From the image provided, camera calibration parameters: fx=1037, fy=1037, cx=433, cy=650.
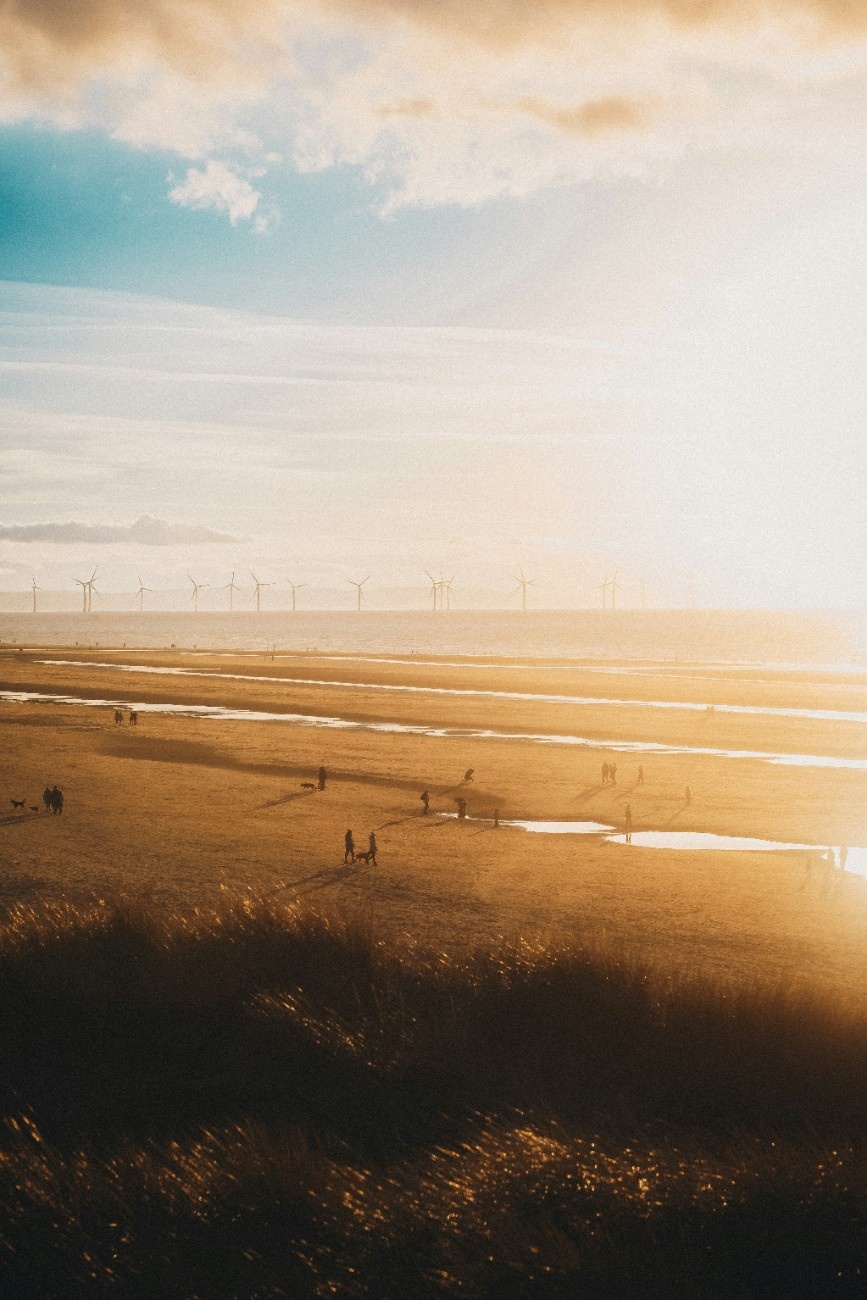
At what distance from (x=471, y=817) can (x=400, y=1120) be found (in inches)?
875

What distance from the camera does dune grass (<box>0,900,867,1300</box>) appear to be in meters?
7.32

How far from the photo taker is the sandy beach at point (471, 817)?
A: 64.7 feet

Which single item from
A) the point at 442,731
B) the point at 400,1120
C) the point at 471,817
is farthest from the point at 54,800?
the point at 442,731

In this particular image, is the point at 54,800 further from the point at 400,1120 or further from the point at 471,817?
the point at 400,1120

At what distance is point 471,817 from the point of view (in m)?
31.5

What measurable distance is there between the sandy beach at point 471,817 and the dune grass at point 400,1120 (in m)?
1.99

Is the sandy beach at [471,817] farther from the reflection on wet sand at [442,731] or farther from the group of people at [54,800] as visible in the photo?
the group of people at [54,800]

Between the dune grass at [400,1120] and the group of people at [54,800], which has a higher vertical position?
the dune grass at [400,1120]

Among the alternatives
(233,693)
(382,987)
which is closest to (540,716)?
(233,693)

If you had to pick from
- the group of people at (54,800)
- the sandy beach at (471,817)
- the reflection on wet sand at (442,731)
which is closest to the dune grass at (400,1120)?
the sandy beach at (471,817)

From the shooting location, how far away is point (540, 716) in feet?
202

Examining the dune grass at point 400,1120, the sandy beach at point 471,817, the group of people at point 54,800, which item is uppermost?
the dune grass at point 400,1120

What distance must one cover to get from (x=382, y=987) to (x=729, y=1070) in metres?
3.73

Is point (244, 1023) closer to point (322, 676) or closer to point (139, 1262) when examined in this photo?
point (139, 1262)
